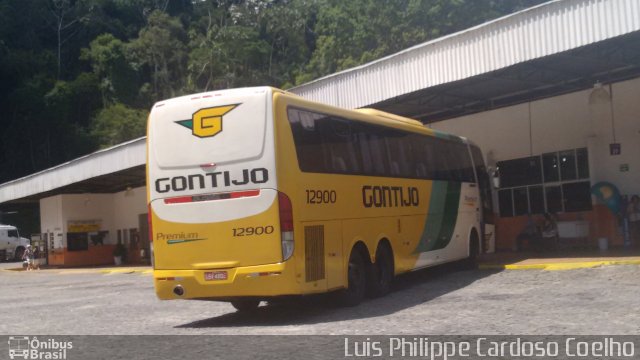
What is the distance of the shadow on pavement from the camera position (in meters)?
11.6

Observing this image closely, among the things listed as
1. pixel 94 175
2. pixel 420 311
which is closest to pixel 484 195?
pixel 420 311

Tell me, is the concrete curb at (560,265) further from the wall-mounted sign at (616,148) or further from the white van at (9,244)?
the white van at (9,244)

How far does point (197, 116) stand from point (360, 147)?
319 cm

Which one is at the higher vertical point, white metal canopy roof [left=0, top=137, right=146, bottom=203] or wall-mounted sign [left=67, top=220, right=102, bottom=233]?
white metal canopy roof [left=0, top=137, right=146, bottom=203]

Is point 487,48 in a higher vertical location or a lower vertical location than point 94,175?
higher

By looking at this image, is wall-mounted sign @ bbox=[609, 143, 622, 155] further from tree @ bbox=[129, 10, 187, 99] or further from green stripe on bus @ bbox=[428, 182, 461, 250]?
tree @ bbox=[129, 10, 187, 99]

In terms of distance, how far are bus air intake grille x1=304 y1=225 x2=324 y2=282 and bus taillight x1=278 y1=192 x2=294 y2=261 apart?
385 millimetres

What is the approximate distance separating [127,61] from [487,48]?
6302cm

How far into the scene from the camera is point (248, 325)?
447 inches

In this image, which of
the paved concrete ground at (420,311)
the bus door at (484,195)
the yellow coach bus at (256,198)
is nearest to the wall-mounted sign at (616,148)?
the bus door at (484,195)

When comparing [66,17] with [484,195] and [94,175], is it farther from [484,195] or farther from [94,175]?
[484,195]

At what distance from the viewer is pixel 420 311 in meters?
11.6

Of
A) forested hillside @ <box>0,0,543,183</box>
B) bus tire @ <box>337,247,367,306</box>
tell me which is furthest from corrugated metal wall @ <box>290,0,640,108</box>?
forested hillside @ <box>0,0,543,183</box>

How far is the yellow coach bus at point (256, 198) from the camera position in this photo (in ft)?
36.3
